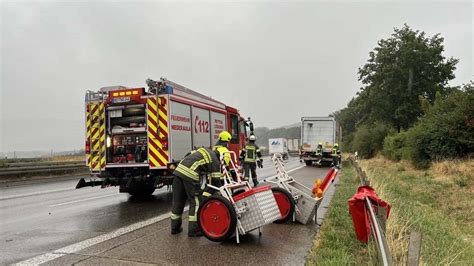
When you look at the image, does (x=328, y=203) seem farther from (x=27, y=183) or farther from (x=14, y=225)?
(x=27, y=183)

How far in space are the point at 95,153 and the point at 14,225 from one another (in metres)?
2.81

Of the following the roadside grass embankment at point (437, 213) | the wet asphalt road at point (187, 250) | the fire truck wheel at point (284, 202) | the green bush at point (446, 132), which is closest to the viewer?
the wet asphalt road at point (187, 250)

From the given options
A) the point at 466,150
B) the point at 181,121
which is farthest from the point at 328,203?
the point at 466,150

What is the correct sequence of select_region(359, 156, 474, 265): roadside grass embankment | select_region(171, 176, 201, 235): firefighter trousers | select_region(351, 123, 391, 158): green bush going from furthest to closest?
select_region(351, 123, 391, 158): green bush
select_region(171, 176, 201, 235): firefighter trousers
select_region(359, 156, 474, 265): roadside grass embankment

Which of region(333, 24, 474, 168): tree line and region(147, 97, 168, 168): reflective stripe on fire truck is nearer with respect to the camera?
region(147, 97, 168, 168): reflective stripe on fire truck

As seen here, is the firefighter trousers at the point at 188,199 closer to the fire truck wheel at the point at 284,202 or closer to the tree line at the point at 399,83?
the fire truck wheel at the point at 284,202

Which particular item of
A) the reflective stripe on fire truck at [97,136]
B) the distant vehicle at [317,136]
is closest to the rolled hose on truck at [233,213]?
the reflective stripe on fire truck at [97,136]

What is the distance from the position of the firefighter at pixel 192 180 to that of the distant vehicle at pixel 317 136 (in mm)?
18717

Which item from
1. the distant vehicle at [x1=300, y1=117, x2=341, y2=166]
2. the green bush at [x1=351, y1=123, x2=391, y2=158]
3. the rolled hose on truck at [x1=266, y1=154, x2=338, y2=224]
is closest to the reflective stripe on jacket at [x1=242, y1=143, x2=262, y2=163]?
the rolled hose on truck at [x1=266, y1=154, x2=338, y2=224]

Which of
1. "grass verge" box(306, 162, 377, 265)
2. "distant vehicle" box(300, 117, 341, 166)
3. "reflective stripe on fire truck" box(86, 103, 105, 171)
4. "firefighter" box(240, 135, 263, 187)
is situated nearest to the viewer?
"grass verge" box(306, 162, 377, 265)

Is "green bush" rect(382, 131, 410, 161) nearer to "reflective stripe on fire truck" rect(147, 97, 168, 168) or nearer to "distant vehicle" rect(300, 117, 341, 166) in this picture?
"distant vehicle" rect(300, 117, 341, 166)

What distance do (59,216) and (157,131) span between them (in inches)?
106

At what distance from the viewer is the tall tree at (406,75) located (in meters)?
33.2

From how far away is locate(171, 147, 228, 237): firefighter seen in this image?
556cm
